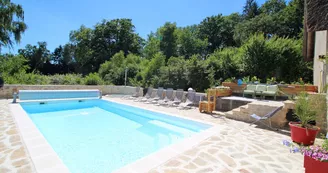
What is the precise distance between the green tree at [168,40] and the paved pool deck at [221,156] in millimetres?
20226

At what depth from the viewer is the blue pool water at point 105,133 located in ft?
12.9

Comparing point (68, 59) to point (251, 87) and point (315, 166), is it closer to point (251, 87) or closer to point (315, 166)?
point (251, 87)

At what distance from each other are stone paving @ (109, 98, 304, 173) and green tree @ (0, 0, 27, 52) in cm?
1544

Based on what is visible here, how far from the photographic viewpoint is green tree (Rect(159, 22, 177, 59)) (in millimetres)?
23844

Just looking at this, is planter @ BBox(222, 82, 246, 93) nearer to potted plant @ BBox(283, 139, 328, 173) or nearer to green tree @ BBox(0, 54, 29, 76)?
potted plant @ BBox(283, 139, 328, 173)

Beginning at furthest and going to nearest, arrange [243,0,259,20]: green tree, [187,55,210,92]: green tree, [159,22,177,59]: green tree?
[243,0,259,20]: green tree, [159,22,177,59]: green tree, [187,55,210,92]: green tree

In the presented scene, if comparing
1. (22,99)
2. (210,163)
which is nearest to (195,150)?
(210,163)

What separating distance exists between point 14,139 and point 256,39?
491 inches

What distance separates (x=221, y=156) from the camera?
10.7ft

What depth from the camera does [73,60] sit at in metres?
34.5

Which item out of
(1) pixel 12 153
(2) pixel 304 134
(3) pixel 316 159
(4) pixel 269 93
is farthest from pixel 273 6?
(1) pixel 12 153

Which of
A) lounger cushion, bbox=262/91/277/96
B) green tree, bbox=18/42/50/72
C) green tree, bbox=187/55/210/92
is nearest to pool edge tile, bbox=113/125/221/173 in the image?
lounger cushion, bbox=262/91/277/96

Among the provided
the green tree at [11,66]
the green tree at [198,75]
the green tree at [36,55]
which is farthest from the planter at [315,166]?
the green tree at [36,55]

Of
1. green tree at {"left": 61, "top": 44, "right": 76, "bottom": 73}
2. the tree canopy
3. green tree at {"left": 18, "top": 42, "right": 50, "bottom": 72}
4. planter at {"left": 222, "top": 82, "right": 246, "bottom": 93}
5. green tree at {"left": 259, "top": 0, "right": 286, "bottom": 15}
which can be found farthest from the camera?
green tree at {"left": 61, "top": 44, "right": 76, "bottom": 73}
